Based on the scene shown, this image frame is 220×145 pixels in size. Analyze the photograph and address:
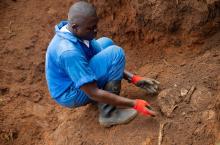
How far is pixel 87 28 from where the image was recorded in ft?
11.1

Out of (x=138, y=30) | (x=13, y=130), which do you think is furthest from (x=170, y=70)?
(x=13, y=130)

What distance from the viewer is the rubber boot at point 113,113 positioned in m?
3.69

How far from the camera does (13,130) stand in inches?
176

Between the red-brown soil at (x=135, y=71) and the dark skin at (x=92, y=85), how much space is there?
1.07ft

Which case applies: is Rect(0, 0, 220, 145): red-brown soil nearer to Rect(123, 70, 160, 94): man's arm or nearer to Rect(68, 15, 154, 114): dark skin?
Rect(123, 70, 160, 94): man's arm

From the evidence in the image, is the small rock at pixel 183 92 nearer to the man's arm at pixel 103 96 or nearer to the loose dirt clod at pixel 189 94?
the loose dirt clod at pixel 189 94

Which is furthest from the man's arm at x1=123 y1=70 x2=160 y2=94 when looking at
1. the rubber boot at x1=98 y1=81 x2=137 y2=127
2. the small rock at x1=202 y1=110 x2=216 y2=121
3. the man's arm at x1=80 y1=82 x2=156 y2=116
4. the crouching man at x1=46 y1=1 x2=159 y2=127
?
the small rock at x1=202 y1=110 x2=216 y2=121

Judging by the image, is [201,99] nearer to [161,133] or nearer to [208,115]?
[208,115]

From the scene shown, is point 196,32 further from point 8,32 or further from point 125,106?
point 8,32

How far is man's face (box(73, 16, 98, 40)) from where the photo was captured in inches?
132

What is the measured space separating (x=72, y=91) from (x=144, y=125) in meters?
0.69

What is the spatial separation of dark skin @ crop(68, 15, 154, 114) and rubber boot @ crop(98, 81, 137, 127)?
0.24 m

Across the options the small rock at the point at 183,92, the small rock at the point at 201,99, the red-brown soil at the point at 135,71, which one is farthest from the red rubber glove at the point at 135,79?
the small rock at the point at 201,99

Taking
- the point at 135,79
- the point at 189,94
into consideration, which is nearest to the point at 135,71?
the point at 135,79
